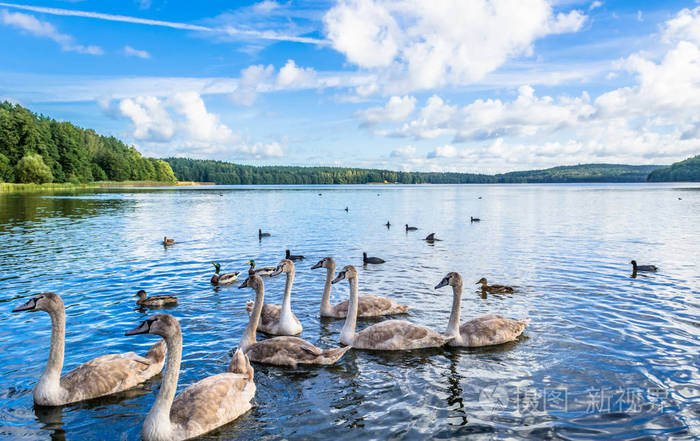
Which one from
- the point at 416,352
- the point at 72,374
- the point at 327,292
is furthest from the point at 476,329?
the point at 72,374

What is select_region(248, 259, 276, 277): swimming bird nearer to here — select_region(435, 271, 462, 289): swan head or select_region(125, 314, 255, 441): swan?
select_region(435, 271, 462, 289): swan head

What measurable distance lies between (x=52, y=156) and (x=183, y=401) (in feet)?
460

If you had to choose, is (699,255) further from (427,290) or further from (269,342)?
(269,342)

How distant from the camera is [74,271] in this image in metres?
19.1

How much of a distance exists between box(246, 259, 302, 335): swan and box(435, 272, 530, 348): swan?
12.4ft

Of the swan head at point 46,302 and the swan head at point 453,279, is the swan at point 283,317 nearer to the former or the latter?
the swan head at point 453,279

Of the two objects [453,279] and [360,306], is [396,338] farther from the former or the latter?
[360,306]

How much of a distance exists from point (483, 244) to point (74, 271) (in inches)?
889

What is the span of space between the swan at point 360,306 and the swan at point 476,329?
287 cm

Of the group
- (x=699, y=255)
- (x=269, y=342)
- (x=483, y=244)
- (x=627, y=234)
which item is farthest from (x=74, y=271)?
(x=627, y=234)

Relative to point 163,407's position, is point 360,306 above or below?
below

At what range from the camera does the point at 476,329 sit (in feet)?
35.0

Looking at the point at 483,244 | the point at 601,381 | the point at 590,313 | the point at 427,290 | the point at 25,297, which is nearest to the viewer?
the point at 601,381

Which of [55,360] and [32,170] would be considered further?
[32,170]
